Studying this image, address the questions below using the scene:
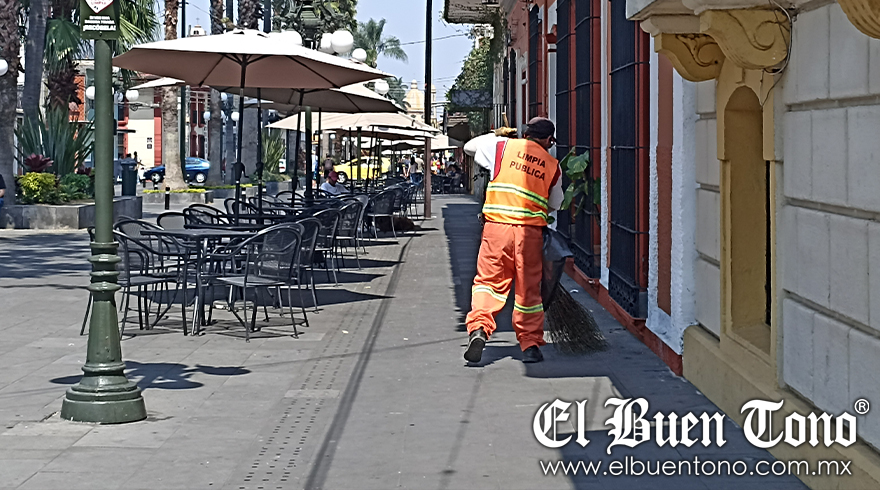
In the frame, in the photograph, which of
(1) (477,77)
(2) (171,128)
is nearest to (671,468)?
(2) (171,128)

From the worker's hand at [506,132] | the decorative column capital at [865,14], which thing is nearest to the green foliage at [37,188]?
the worker's hand at [506,132]

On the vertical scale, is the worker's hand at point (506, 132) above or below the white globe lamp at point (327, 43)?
below

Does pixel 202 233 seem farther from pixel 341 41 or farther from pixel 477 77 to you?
pixel 477 77

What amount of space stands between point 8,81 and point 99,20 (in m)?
17.0

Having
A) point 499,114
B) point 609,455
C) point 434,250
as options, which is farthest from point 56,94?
point 609,455

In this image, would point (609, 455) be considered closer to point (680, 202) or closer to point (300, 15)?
point (680, 202)

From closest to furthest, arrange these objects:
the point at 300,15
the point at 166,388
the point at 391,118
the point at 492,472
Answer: the point at 492,472 < the point at 166,388 < the point at 300,15 < the point at 391,118

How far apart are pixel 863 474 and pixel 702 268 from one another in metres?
3.25

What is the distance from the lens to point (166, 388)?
25.8 ft

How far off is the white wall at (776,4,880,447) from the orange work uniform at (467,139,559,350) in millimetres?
2879

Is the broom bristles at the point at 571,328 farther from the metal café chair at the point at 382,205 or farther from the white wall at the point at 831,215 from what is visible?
the metal café chair at the point at 382,205

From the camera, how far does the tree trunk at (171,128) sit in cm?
3259

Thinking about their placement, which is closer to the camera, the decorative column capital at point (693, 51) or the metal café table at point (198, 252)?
the decorative column capital at point (693, 51)

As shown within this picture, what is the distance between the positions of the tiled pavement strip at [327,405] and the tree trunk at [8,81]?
11.1 metres
